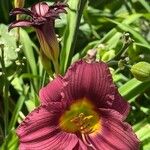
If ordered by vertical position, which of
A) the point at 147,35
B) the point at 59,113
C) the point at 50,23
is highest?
the point at 50,23

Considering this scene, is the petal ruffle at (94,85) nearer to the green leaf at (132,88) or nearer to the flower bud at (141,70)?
the flower bud at (141,70)

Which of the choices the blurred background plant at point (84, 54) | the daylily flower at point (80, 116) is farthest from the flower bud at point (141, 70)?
the daylily flower at point (80, 116)

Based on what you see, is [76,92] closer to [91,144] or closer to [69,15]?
[91,144]

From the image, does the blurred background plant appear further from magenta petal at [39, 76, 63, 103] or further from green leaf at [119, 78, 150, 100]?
magenta petal at [39, 76, 63, 103]

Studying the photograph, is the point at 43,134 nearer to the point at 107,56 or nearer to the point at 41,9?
the point at 41,9

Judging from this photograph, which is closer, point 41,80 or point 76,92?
point 76,92

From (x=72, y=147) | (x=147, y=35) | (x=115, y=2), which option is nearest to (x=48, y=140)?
(x=72, y=147)

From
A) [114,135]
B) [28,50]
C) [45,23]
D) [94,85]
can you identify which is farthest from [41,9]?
[28,50]
